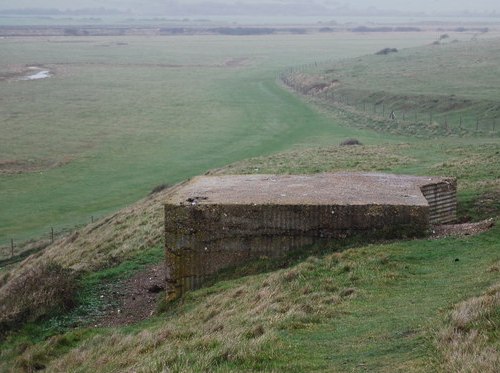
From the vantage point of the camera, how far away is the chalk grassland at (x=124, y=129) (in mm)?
38812

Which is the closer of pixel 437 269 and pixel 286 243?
pixel 437 269

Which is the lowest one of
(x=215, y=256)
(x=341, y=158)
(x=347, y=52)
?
(x=347, y=52)

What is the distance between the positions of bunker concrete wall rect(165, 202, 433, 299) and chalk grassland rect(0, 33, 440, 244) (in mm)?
16197

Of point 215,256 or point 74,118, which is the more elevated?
point 215,256

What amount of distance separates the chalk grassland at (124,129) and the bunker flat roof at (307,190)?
1529 cm

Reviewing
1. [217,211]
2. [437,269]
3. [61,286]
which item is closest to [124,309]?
[61,286]

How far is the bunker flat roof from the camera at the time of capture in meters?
16.7

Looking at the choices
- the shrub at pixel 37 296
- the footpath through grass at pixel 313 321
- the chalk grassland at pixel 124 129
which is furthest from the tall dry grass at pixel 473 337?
the chalk grassland at pixel 124 129

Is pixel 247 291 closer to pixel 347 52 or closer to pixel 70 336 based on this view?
pixel 70 336

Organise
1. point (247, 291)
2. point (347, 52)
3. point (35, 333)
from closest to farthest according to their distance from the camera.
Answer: point (247, 291) < point (35, 333) < point (347, 52)

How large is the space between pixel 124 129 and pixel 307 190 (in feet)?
150

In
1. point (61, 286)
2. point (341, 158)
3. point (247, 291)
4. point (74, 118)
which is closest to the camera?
point (247, 291)

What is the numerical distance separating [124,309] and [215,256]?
2.30 meters

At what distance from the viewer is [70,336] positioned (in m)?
14.6
